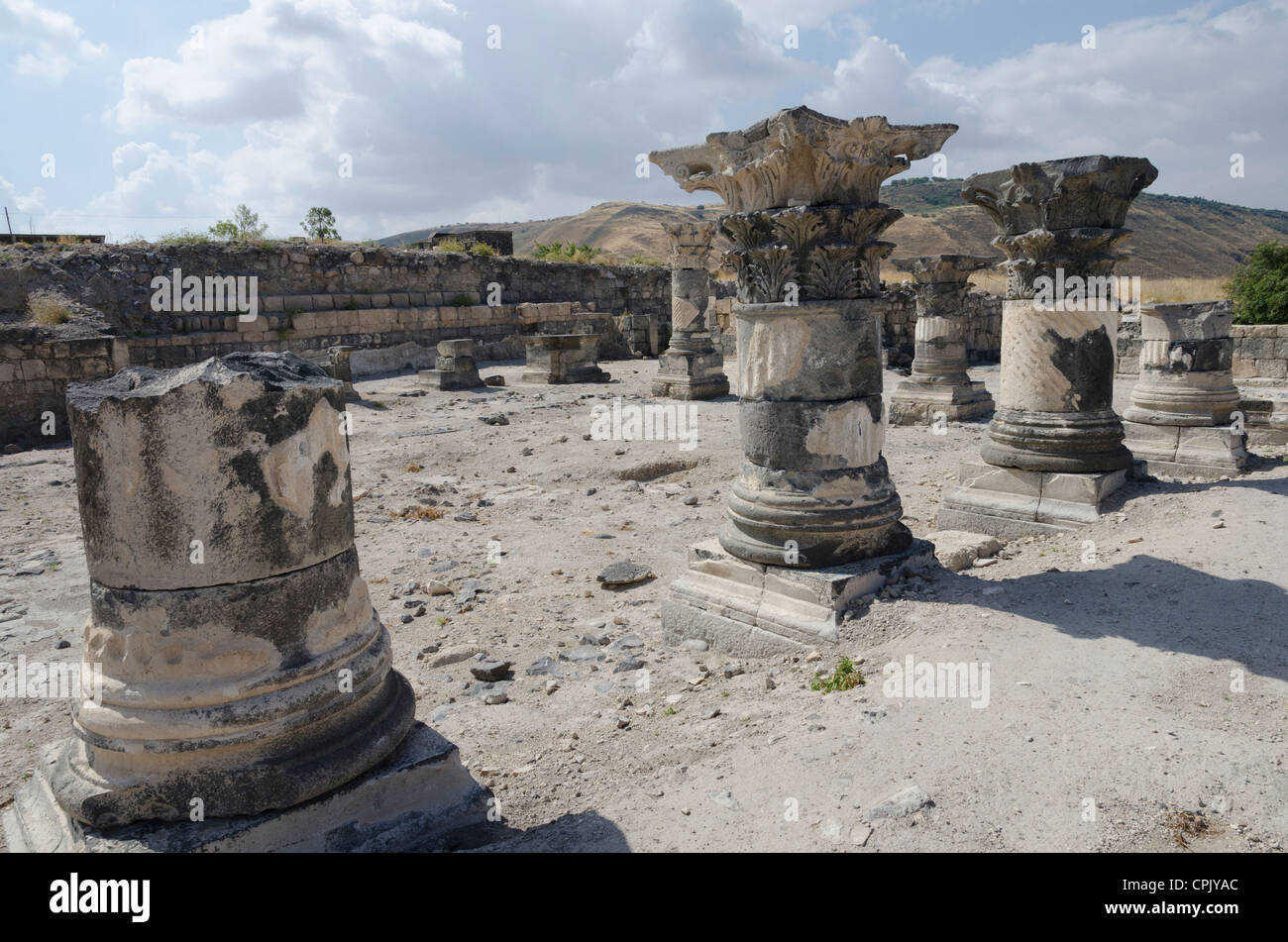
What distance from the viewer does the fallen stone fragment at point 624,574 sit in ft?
19.8

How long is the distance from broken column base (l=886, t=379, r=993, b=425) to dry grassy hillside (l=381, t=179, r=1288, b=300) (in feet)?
83.5

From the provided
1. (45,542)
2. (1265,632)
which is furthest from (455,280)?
(1265,632)

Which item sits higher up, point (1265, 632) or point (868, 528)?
point (868, 528)

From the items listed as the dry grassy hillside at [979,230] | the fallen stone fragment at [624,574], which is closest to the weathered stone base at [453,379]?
the fallen stone fragment at [624,574]

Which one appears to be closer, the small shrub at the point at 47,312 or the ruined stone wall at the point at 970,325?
the small shrub at the point at 47,312

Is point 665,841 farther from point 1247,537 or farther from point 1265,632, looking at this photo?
point 1247,537

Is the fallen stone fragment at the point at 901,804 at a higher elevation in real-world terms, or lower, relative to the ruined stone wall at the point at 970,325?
lower

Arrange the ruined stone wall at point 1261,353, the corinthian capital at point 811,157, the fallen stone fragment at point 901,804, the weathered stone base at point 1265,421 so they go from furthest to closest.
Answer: the ruined stone wall at point 1261,353, the weathered stone base at point 1265,421, the corinthian capital at point 811,157, the fallen stone fragment at point 901,804

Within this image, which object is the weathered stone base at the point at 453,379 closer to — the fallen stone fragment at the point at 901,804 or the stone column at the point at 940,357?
the stone column at the point at 940,357

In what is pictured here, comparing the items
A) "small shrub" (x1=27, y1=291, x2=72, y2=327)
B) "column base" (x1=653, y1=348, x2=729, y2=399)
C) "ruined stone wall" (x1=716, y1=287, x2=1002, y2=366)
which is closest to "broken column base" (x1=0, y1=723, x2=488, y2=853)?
"column base" (x1=653, y1=348, x2=729, y2=399)

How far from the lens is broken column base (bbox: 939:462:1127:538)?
6.18 m

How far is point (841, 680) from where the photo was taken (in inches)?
155
